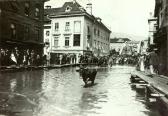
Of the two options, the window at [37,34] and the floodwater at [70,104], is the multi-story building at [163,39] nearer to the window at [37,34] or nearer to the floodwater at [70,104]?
the floodwater at [70,104]

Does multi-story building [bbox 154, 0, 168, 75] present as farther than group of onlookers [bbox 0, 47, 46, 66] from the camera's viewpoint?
No

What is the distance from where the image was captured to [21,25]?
1214 inches

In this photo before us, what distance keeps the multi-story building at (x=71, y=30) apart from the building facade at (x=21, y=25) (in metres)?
11.4

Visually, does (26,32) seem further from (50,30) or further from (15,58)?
(50,30)

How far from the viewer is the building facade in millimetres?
27781

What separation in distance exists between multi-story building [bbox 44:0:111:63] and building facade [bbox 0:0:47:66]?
11.4 meters

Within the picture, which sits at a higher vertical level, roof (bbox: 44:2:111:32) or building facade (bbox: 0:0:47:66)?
roof (bbox: 44:2:111:32)

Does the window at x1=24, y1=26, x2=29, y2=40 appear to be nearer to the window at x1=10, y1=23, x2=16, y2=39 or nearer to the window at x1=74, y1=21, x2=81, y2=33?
the window at x1=10, y1=23, x2=16, y2=39

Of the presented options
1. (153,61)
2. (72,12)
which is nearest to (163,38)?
(153,61)

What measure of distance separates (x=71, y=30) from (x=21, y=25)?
58.9ft

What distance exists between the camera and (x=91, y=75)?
1394 cm

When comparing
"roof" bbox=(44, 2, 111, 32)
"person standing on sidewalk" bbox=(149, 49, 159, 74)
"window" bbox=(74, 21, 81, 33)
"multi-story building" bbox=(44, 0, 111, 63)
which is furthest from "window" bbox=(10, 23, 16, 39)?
"window" bbox=(74, 21, 81, 33)

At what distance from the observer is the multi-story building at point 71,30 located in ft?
155

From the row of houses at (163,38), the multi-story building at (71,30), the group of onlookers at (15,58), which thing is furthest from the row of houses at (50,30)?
the row of houses at (163,38)
